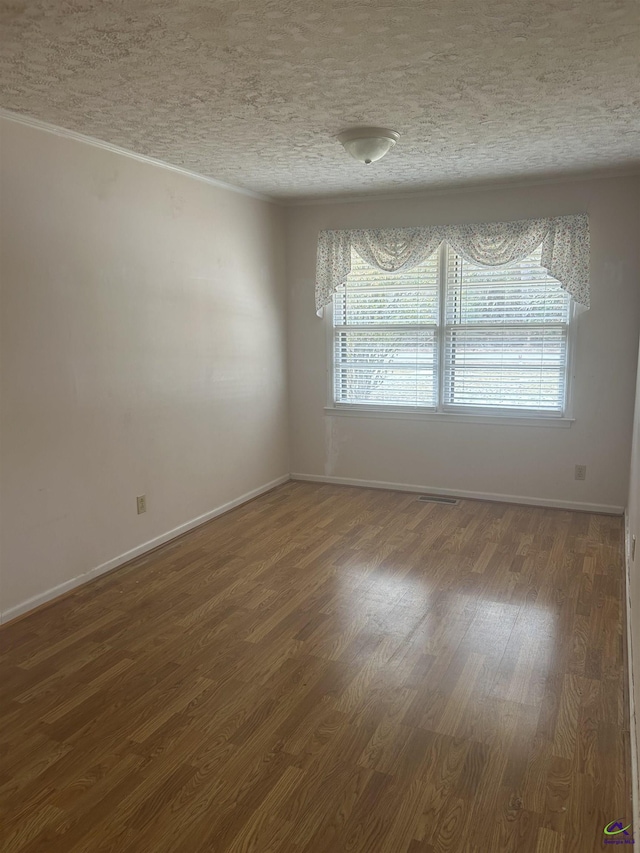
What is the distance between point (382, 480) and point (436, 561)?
64.4 inches

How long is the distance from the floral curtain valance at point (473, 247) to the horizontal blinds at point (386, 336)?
0.11 meters

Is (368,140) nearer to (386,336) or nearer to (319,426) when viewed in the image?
(386,336)

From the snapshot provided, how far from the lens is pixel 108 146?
11.1ft

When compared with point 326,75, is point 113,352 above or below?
below

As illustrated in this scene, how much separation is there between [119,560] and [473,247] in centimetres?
335

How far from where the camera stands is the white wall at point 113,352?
2973 mm

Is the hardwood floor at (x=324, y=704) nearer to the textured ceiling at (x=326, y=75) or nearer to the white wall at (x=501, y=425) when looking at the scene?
the white wall at (x=501, y=425)

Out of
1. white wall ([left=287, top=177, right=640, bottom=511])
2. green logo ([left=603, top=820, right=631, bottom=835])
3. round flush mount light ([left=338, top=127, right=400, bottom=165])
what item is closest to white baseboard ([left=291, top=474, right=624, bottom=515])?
white wall ([left=287, top=177, right=640, bottom=511])

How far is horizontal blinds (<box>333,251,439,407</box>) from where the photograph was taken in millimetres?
4953

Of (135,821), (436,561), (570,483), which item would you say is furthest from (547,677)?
(570,483)

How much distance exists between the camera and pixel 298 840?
1.72m

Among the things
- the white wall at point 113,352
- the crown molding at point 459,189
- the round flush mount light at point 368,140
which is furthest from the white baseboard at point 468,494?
the round flush mount light at point 368,140

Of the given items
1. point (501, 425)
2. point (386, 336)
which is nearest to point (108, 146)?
point (386, 336)

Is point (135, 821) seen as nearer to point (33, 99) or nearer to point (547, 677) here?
point (547, 677)
